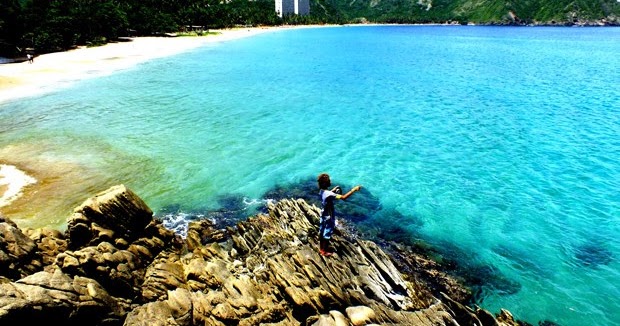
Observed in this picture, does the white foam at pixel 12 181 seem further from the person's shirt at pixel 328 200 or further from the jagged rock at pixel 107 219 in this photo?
the person's shirt at pixel 328 200

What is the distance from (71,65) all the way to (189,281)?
7540 cm

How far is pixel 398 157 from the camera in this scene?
3198 cm

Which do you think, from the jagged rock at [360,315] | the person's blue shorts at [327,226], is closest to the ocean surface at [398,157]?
the jagged rock at [360,315]

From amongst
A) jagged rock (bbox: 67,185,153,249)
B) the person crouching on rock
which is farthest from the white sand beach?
the person crouching on rock

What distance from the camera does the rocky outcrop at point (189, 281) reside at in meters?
11.0

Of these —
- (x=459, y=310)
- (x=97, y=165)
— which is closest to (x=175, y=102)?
(x=97, y=165)

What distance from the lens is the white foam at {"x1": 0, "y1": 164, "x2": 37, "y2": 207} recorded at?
2319 centimetres

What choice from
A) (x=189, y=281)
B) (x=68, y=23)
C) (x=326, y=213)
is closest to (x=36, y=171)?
(x=189, y=281)

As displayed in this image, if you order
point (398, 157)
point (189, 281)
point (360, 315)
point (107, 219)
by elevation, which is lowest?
point (398, 157)

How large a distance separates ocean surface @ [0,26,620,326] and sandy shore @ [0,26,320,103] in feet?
14.0

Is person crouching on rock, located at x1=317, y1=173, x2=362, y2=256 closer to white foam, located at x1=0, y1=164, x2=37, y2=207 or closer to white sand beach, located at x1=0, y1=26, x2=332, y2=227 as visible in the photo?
white sand beach, located at x1=0, y1=26, x2=332, y2=227

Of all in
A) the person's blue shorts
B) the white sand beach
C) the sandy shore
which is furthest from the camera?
the sandy shore

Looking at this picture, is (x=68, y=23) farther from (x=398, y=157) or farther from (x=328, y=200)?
(x=328, y=200)

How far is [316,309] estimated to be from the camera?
38.5ft
